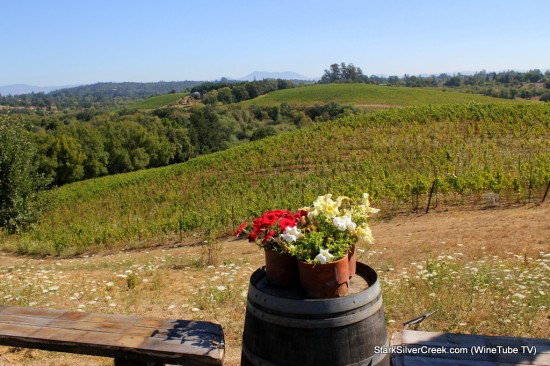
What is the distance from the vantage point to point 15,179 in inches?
682

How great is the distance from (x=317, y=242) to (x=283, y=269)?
12.7 inches

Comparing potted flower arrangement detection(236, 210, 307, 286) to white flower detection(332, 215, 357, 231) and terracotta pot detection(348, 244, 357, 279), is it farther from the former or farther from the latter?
terracotta pot detection(348, 244, 357, 279)

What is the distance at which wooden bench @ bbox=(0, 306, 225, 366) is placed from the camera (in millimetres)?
A: 3244

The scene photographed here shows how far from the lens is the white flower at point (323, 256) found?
2.83 meters

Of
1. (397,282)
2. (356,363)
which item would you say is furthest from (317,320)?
(397,282)

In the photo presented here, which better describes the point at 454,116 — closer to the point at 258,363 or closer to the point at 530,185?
the point at 530,185

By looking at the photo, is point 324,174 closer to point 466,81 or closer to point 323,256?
point 323,256

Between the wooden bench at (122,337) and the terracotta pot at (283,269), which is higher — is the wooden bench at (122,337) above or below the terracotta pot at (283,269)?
below

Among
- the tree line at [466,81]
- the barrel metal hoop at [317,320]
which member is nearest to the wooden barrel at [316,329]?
the barrel metal hoop at [317,320]

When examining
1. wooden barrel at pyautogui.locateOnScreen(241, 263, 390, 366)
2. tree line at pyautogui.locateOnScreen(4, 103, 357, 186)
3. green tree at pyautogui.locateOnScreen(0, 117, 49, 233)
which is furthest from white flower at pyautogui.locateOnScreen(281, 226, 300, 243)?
tree line at pyautogui.locateOnScreen(4, 103, 357, 186)

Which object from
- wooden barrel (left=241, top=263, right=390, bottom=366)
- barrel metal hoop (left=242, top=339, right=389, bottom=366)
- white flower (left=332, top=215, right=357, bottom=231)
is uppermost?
white flower (left=332, top=215, right=357, bottom=231)

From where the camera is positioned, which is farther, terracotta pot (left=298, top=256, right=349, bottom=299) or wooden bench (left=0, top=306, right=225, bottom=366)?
wooden bench (left=0, top=306, right=225, bottom=366)

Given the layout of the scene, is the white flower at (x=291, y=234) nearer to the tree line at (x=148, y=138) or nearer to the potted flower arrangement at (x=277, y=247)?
the potted flower arrangement at (x=277, y=247)

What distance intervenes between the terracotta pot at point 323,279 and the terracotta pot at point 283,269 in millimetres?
158
